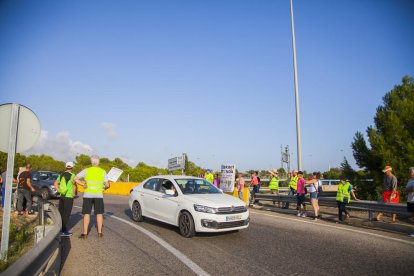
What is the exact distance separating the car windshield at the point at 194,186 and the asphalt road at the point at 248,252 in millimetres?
1154

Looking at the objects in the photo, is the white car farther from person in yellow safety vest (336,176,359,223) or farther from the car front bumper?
person in yellow safety vest (336,176,359,223)

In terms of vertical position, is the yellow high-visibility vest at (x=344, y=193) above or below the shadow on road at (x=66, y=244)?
above

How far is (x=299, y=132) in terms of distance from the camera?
17250 mm

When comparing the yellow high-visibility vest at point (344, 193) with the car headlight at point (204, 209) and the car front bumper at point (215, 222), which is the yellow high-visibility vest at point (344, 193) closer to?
the car front bumper at point (215, 222)

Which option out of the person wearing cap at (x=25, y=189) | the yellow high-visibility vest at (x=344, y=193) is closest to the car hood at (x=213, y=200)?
the yellow high-visibility vest at (x=344, y=193)

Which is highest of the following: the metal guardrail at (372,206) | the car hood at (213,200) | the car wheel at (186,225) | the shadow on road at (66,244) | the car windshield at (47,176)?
the car windshield at (47,176)

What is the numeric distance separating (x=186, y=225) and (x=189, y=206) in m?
0.46

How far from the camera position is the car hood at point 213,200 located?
743 cm

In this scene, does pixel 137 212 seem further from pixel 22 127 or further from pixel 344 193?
pixel 344 193

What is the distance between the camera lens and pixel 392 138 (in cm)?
1567

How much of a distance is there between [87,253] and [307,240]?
4842mm

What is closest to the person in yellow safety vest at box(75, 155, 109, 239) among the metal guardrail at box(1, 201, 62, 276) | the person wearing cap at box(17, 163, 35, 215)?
the metal guardrail at box(1, 201, 62, 276)

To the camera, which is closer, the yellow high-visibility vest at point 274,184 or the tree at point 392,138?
the tree at point 392,138

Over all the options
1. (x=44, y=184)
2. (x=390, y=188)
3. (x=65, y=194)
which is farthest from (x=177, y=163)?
(x=65, y=194)
